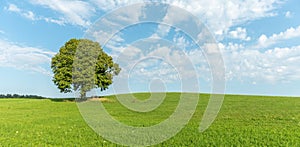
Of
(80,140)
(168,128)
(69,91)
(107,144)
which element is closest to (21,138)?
(80,140)

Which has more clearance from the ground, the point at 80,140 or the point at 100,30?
the point at 100,30

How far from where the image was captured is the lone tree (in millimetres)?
52719

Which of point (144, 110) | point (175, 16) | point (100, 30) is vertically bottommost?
point (144, 110)

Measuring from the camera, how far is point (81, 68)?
2067 inches

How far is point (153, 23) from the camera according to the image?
18.0m

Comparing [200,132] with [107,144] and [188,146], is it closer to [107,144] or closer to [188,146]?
[188,146]

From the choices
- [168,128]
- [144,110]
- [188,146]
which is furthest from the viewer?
[144,110]

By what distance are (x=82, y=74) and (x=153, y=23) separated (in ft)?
123

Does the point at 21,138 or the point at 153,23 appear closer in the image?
the point at 21,138

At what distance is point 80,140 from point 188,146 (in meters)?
5.72

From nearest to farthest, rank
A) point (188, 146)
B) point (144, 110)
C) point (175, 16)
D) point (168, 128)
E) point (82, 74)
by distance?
point (188, 146), point (175, 16), point (168, 128), point (144, 110), point (82, 74)

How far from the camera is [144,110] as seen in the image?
36.8m

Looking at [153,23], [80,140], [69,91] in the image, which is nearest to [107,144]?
[80,140]

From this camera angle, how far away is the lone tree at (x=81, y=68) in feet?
173
